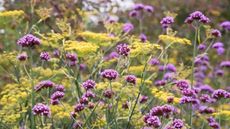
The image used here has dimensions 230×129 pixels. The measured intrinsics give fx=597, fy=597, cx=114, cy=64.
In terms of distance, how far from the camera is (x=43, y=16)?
4.48 m

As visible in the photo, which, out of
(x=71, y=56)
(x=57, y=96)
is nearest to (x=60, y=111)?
(x=57, y=96)

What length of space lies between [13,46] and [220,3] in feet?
20.7

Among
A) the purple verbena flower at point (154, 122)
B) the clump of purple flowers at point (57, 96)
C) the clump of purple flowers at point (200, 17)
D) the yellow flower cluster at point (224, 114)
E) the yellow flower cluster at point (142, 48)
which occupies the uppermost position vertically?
the clump of purple flowers at point (200, 17)

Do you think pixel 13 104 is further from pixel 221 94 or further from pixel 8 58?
pixel 221 94

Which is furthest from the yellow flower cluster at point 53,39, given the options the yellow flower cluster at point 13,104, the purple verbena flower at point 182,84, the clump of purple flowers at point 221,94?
the clump of purple flowers at point 221,94

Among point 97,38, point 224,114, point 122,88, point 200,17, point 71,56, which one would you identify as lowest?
point 224,114

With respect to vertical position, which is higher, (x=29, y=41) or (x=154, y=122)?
(x=29, y=41)

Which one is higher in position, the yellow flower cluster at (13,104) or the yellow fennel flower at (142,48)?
the yellow fennel flower at (142,48)

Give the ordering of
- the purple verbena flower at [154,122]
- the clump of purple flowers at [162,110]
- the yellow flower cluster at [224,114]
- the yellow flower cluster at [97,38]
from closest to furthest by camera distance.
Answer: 1. the purple verbena flower at [154,122]
2. the clump of purple flowers at [162,110]
3. the yellow flower cluster at [224,114]
4. the yellow flower cluster at [97,38]

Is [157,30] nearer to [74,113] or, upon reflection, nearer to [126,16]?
[126,16]

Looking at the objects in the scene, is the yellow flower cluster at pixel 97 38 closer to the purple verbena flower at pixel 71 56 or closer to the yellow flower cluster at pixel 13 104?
the purple verbena flower at pixel 71 56

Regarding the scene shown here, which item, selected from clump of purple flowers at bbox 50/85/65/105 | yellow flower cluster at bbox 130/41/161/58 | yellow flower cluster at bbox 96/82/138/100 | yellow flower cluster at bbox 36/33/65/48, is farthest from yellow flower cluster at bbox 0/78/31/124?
yellow flower cluster at bbox 130/41/161/58

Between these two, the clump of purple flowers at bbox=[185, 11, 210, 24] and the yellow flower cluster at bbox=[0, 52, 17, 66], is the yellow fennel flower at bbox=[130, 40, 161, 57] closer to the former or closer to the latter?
the clump of purple flowers at bbox=[185, 11, 210, 24]

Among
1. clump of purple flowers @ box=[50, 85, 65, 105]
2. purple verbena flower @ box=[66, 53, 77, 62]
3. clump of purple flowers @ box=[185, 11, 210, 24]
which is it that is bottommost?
clump of purple flowers @ box=[50, 85, 65, 105]
